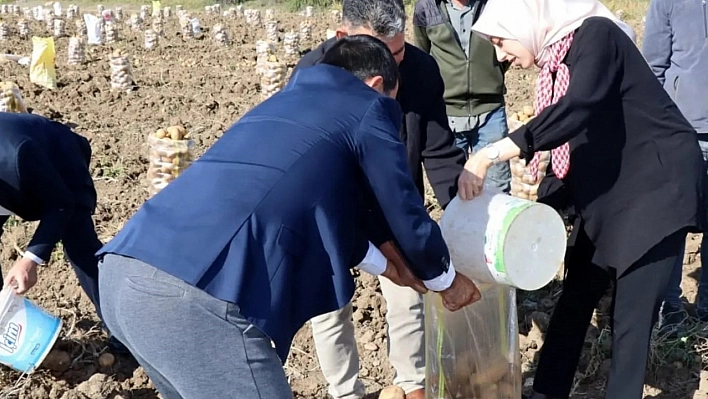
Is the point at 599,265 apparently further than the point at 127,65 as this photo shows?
No

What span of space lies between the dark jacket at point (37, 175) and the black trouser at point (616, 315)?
1.76m

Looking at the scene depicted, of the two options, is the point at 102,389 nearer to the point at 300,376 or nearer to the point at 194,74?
the point at 300,376

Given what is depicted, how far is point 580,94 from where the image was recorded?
7.34ft

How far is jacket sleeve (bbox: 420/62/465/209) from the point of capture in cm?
272

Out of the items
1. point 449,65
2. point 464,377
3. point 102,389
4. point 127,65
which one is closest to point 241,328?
point 464,377

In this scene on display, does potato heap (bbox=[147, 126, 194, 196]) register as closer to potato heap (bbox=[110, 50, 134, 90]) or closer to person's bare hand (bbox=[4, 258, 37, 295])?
person's bare hand (bbox=[4, 258, 37, 295])

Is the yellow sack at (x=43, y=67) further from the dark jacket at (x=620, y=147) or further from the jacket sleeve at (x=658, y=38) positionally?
the dark jacket at (x=620, y=147)

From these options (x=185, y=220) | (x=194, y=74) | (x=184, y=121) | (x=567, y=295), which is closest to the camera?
(x=185, y=220)

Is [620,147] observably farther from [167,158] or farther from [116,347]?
[167,158]

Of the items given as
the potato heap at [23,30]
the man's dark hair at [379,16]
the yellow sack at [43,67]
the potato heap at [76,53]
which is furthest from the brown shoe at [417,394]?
the potato heap at [23,30]

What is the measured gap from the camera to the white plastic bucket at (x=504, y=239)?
2.17 meters

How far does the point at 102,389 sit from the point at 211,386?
1496 mm

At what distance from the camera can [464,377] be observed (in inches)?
105

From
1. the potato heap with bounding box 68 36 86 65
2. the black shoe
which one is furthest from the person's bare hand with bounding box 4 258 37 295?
the potato heap with bounding box 68 36 86 65
